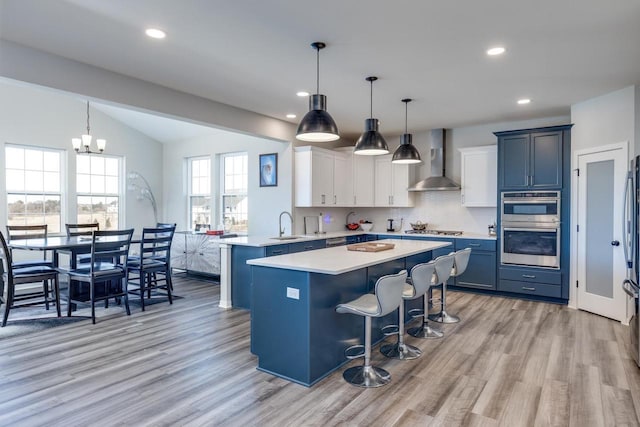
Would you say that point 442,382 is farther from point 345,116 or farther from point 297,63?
point 345,116

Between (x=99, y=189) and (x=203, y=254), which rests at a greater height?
(x=99, y=189)

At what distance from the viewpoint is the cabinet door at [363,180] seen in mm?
7113

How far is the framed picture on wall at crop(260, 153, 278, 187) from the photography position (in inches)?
251

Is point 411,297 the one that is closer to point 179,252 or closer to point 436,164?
point 436,164

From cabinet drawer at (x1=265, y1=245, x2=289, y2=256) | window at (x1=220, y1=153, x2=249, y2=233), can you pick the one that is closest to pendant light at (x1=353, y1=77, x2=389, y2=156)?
cabinet drawer at (x1=265, y1=245, x2=289, y2=256)

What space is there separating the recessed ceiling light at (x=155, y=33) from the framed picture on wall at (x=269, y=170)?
3375mm

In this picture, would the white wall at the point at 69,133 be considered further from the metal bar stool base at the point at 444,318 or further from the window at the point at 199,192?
the metal bar stool base at the point at 444,318

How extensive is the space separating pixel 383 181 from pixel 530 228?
2.52 meters

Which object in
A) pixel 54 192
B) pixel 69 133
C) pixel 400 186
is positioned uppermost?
pixel 69 133

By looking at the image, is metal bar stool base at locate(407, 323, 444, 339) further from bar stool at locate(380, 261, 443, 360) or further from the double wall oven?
the double wall oven

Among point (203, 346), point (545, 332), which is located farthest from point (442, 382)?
point (203, 346)

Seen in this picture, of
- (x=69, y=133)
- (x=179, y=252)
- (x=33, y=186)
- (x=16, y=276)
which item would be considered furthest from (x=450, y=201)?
(x=33, y=186)

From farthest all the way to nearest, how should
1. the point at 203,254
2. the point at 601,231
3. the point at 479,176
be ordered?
the point at 203,254 < the point at 479,176 < the point at 601,231

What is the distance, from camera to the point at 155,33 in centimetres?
301
